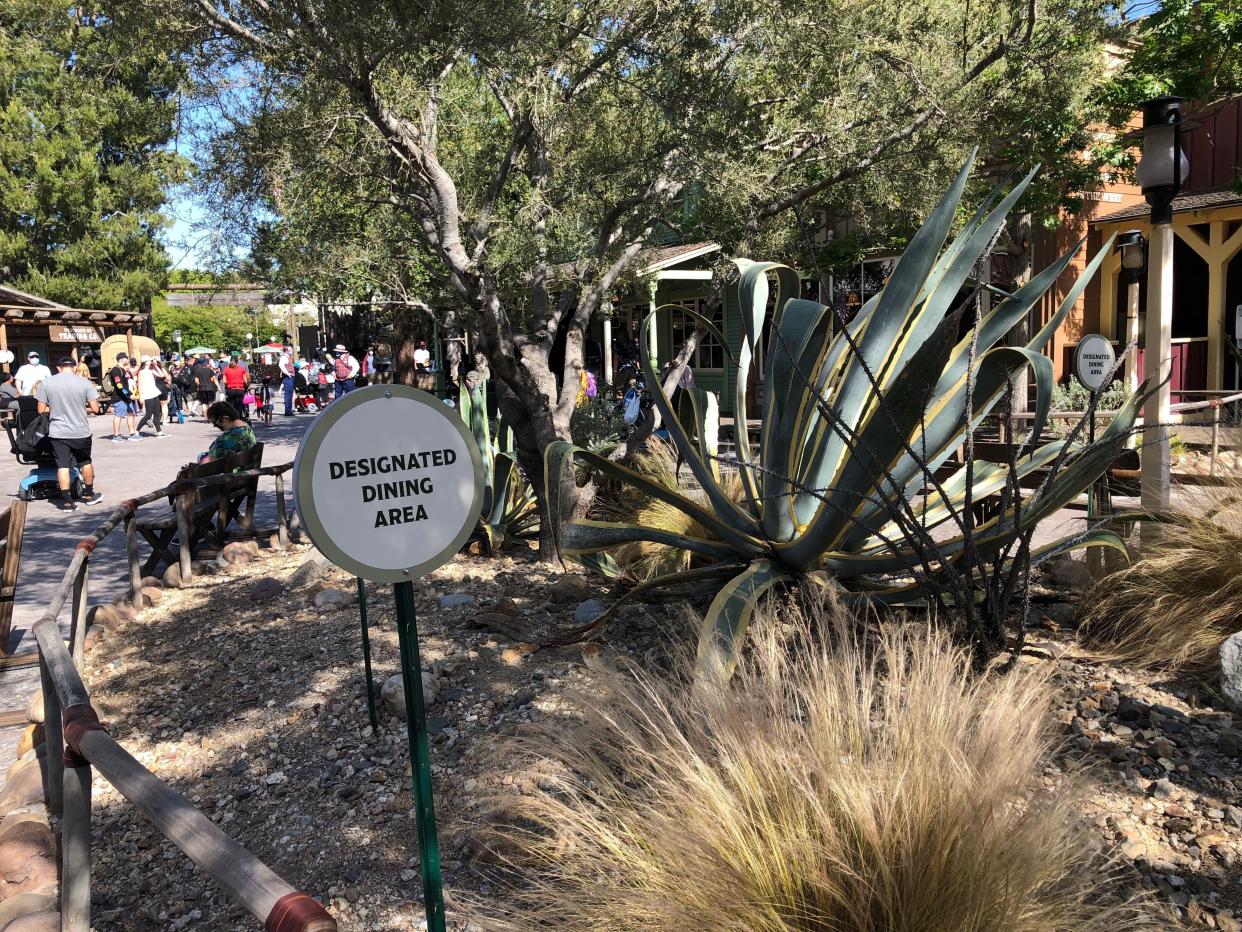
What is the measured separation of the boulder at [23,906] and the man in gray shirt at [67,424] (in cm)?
908

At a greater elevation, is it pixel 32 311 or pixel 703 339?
pixel 32 311

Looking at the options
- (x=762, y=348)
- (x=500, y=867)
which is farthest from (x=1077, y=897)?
(x=762, y=348)

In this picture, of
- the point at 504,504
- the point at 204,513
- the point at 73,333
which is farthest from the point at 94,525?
the point at 73,333

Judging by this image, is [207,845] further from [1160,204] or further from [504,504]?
[1160,204]

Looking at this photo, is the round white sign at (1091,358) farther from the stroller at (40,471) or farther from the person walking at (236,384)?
the person walking at (236,384)

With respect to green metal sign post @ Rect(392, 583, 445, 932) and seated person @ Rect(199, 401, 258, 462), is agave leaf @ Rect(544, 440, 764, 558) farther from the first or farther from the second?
seated person @ Rect(199, 401, 258, 462)

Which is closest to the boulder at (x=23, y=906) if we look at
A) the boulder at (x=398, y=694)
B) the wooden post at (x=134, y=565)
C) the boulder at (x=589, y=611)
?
the boulder at (x=398, y=694)

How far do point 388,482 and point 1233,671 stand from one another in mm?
2930

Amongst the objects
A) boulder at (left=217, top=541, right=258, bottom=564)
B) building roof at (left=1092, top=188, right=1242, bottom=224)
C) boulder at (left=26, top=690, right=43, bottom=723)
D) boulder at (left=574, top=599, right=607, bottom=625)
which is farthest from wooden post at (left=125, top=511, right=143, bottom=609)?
building roof at (left=1092, top=188, right=1242, bottom=224)

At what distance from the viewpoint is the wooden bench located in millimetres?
6945

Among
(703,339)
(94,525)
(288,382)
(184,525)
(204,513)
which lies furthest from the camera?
(288,382)

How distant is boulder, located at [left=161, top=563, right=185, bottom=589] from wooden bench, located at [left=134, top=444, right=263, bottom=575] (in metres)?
0.20

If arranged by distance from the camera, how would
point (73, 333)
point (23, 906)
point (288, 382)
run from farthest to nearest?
point (73, 333)
point (288, 382)
point (23, 906)

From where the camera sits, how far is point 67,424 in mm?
10727
